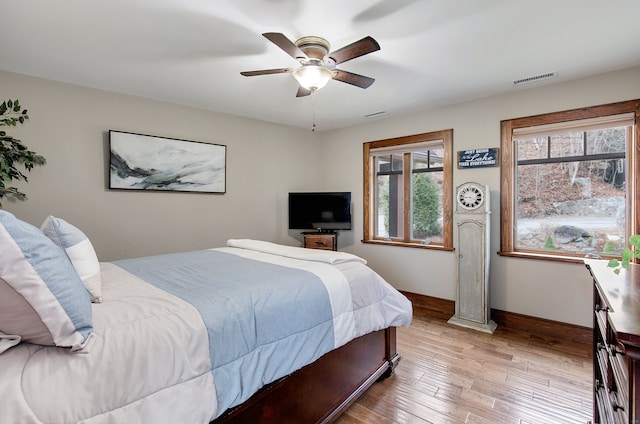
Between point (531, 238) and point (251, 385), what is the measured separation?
3275 mm

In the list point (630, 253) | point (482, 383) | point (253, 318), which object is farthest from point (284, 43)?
point (482, 383)

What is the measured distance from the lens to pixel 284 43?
6.07ft

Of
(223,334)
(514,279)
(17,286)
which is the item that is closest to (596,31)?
(514,279)

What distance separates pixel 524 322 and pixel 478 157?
1.82 m

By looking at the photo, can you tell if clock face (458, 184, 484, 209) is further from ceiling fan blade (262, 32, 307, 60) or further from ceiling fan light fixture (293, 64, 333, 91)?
ceiling fan blade (262, 32, 307, 60)

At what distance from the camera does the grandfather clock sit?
322cm

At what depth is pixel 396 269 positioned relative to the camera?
13.9ft

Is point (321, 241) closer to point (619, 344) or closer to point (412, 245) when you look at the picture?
point (412, 245)

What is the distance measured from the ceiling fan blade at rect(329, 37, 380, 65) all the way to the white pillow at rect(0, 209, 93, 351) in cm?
179

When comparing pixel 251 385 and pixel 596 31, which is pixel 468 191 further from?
pixel 251 385

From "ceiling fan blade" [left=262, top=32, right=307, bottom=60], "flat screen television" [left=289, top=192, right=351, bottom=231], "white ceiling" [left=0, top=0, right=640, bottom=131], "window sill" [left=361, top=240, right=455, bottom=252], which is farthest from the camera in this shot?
"flat screen television" [left=289, top=192, right=351, bottom=231]

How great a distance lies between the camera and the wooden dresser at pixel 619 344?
2.45 feet

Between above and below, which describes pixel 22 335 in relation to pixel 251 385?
above

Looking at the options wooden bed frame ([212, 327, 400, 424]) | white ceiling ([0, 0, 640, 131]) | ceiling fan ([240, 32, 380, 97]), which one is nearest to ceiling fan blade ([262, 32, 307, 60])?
ceiling fan ([240, 32, 380, 97])
